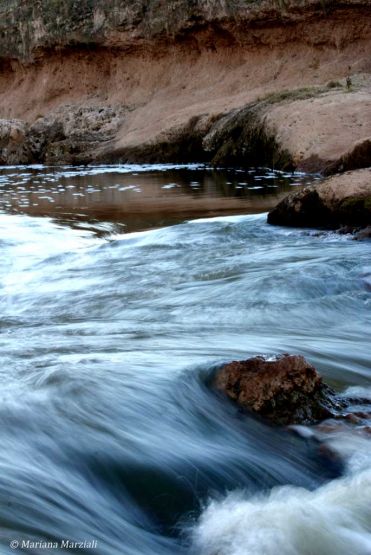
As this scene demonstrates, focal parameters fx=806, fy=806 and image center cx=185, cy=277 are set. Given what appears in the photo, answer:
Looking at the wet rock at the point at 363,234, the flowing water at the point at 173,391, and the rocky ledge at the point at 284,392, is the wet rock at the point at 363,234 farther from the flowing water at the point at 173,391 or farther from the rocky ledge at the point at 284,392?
the rocky ledge at the point at 284,392

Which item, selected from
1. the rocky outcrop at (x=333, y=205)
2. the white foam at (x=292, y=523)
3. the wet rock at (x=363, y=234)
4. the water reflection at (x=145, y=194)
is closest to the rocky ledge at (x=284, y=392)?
the white foam at (x=292, y=523)

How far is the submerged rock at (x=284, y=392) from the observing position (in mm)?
3371

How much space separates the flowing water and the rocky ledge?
0.08 m

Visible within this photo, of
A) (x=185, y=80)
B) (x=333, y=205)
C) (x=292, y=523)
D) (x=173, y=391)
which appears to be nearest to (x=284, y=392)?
(x=173, y=391)

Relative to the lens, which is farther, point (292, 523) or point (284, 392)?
point (284, 392)

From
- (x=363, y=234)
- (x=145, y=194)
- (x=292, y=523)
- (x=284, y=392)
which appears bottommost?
(x=292, y=523)

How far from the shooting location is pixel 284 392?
3.38 metres

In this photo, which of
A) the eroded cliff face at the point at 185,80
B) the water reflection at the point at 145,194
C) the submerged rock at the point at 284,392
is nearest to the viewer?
the submerged rock at the point at 284,392

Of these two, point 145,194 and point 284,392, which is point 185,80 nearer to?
point 145,194

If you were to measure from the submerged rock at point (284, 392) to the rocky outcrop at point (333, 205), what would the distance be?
456 cm

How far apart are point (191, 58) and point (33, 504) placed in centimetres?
2334

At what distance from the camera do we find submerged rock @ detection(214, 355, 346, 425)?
3.37 m

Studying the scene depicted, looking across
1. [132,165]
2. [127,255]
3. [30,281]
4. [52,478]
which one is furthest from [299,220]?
[132,165]

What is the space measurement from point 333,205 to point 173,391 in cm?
472
